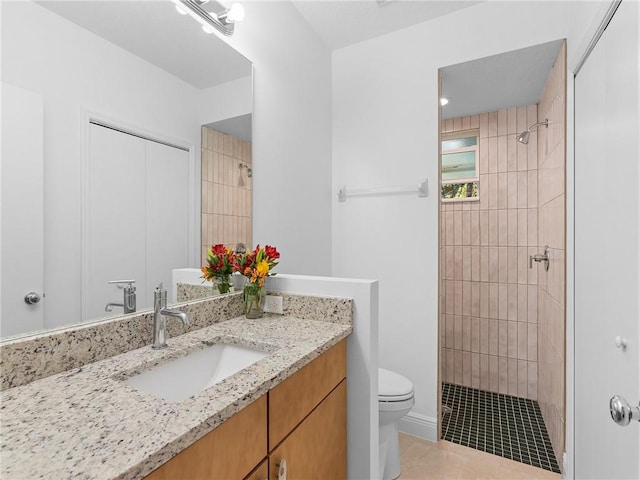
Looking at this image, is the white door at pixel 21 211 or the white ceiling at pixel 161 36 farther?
the white ceiling at pixel 161 36

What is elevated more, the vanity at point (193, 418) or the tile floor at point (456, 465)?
the vanity at point (193, 418)

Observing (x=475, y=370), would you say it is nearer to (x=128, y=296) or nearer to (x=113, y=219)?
(x=128, y=296)

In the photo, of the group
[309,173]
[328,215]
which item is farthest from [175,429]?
[328,215]

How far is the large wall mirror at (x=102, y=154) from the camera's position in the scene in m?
0.81

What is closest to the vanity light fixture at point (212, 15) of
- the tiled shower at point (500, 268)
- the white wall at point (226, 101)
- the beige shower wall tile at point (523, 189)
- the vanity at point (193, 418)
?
the white wall at point (226, 101)

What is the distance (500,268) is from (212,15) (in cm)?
256

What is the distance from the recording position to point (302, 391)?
1008 mm

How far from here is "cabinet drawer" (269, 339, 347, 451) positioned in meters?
0.89

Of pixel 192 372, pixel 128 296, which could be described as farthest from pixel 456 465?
pixel 128 296

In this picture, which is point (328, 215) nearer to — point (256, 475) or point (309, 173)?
point (309, 173)

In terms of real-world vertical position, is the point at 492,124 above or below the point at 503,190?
above

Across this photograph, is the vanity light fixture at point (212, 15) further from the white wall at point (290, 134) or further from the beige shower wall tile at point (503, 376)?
the beige shower wall tile at point (503, 376)

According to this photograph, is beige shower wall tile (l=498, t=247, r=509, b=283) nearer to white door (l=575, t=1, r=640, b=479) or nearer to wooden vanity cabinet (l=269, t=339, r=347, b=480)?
white door (l=575, t=1, r=640, b=479)

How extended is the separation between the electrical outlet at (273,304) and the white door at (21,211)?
811mm
